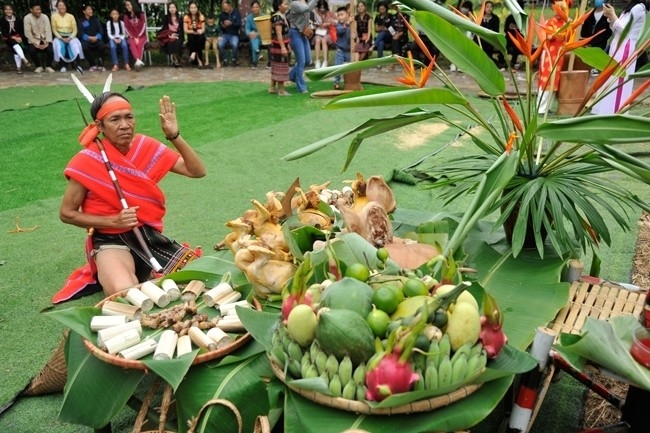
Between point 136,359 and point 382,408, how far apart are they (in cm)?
85

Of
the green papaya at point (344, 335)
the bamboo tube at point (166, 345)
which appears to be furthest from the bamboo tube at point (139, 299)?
the green papaya at point (344, 335)

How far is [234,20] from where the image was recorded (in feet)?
40.3

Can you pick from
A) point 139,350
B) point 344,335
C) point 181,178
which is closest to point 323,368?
point 344,335

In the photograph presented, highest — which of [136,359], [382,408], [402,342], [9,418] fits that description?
[402,342]

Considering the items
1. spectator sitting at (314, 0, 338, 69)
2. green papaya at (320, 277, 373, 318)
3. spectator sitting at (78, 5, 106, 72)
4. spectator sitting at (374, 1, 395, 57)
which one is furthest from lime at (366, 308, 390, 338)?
spectator sitting at (78, 5, 106, 72)

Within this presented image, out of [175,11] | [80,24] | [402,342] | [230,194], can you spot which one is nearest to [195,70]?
[175,11]

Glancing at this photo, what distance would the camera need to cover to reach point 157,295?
220 centimetres

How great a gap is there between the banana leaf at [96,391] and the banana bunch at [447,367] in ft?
3.22

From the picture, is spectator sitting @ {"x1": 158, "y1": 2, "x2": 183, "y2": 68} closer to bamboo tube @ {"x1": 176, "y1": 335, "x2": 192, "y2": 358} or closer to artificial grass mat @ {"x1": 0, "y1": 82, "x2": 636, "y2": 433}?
artificial grass mat @ {"x1": 0, "y1": 82, "x2": 636, "y2": 433}

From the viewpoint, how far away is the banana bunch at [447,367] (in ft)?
4.85

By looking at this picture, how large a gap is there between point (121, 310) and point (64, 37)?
11.5 m

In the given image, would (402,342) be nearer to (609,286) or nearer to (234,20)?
(609,286)

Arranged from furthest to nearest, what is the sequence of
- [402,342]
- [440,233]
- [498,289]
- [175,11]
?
1. [175,11]
2. [440,233]
3. [498,289]
4. [402,342]

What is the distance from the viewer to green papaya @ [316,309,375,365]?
1500 millimetres
